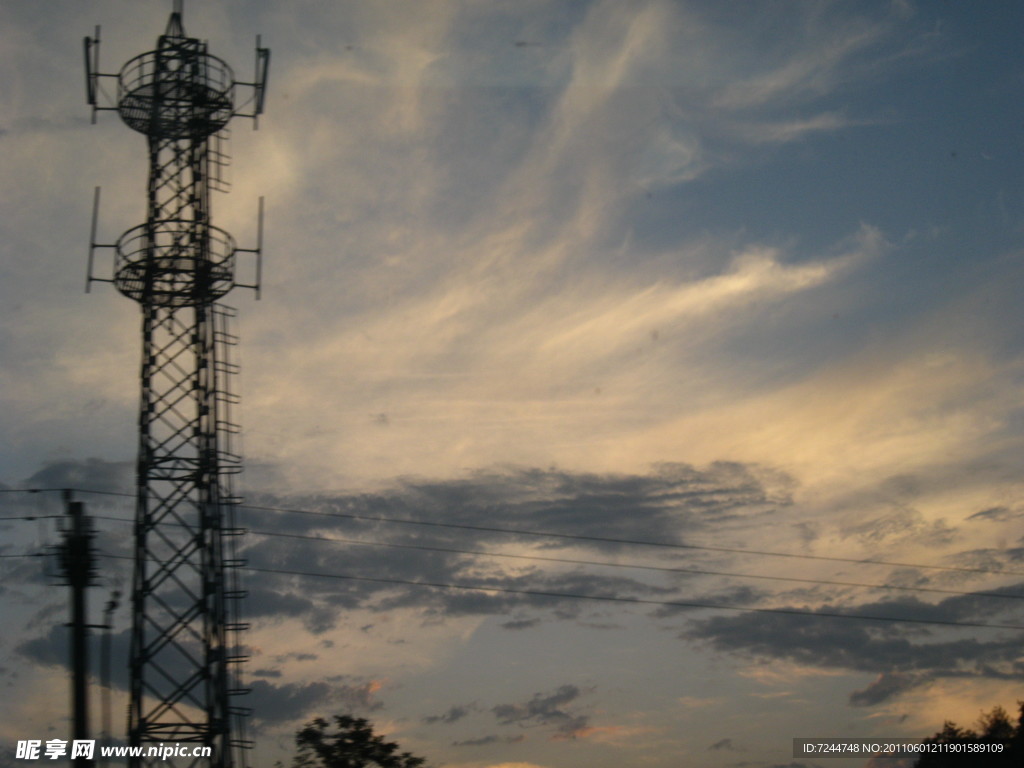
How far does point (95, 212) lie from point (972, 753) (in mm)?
66833

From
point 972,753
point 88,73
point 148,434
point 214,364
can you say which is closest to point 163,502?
point 148,434

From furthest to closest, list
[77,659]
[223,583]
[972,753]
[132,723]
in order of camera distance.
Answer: [972,753] < [223,583] < [132,723] < [77,659]

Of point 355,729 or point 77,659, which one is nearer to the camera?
point 77,659

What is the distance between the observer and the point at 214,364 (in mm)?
32125

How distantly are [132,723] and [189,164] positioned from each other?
16606 millimetres

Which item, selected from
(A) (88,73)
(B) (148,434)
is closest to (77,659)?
(B) (148,434)

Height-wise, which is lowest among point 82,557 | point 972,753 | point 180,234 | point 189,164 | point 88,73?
point 972,753

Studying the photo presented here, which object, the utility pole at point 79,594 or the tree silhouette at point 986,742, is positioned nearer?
the utility pole at point 79,594

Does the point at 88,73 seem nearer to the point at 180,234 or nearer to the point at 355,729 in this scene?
the point at 180,234

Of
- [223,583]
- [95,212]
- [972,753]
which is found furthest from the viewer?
[972,753]

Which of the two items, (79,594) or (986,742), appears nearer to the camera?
(79,594)

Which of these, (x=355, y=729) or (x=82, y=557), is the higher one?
(x=82, y=557)

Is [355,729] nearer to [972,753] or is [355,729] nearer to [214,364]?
[214,364]

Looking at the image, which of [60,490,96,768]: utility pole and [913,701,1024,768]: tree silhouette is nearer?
[60,490,96,768]: utility pole
